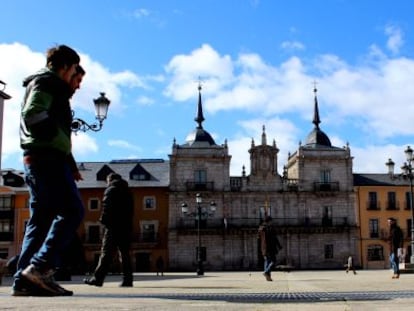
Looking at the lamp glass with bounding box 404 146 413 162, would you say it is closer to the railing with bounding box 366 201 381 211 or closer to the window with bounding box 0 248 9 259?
the railing with bounding box 366 201 381 211

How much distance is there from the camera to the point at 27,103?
17.8 ft

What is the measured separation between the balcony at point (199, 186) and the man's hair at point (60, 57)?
165 ft

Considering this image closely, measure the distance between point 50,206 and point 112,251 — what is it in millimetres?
4931

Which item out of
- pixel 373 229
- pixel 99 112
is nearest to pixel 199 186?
pixel 373 229

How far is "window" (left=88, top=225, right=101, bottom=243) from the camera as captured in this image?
54.9m

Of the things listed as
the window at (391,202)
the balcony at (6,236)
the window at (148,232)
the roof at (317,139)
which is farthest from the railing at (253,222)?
the balcony at (6,236)

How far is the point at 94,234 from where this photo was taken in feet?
181

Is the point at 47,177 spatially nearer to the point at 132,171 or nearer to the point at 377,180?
the point at 132,171

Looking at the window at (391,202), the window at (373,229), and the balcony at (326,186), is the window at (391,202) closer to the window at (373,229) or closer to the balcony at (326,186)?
the window at (373,229)

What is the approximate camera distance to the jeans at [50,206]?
18.0 ft

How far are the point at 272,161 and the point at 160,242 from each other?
12.6m

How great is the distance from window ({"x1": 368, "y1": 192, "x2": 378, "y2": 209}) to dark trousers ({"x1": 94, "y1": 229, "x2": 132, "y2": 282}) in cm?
4977

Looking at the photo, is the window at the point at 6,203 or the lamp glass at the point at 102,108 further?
the window at the point at 6,203

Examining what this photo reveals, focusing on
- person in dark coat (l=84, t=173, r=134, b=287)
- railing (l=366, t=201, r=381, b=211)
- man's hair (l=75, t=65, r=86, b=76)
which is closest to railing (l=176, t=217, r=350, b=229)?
railing (l=366, t=201, r=381, b=211)
